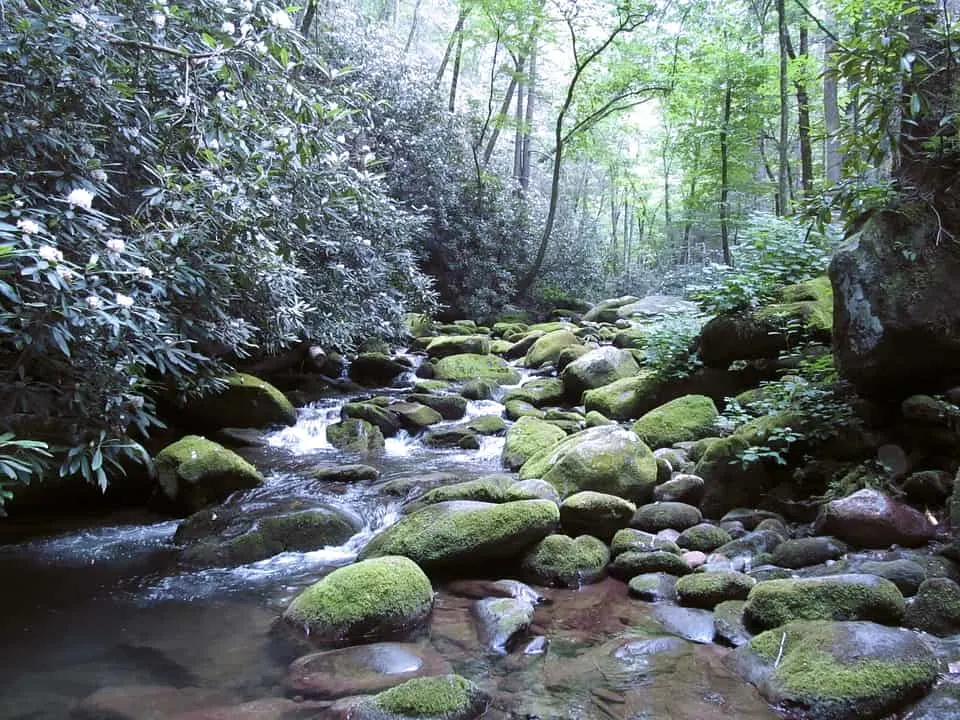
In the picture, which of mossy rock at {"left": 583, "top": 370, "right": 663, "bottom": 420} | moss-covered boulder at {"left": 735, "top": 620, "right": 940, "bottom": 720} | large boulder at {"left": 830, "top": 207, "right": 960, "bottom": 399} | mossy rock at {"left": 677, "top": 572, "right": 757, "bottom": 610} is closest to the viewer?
moss-covered boulder at {"left": 735, "top": 620, "right": 940, "bottom": 720}

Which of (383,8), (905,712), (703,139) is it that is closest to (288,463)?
(905,712)

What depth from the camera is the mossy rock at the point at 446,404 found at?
1100 cm

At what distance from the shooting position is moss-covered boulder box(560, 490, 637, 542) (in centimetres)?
578

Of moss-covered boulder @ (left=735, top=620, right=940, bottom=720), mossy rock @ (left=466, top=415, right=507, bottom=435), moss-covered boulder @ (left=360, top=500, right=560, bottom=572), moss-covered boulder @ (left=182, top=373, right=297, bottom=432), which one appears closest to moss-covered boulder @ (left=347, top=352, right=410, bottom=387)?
moss-covered boulder @ (left=182, top=373, right=297, bottom=432)

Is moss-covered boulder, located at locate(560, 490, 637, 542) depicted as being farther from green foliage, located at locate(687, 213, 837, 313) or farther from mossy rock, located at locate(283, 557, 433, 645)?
green foliage, located at locate(687, 213, 837, 313)

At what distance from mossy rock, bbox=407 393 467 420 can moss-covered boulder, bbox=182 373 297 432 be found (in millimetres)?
2190

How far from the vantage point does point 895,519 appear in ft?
15.6

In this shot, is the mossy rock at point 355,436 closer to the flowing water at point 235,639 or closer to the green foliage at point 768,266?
the flowing water at point 235,639

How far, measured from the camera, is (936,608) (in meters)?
3.77

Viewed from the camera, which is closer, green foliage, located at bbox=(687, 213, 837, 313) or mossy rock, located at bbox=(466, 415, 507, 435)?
green foliage, located at bbox=(687, 213, 837, 313)

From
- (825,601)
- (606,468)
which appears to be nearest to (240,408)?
(606,468)

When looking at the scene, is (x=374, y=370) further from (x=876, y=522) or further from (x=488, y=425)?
(x=876, y=522)

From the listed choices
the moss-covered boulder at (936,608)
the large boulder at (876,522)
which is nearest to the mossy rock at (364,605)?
the moss-covered boulder at (936,608)

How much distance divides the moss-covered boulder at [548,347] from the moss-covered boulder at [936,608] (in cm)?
1040
